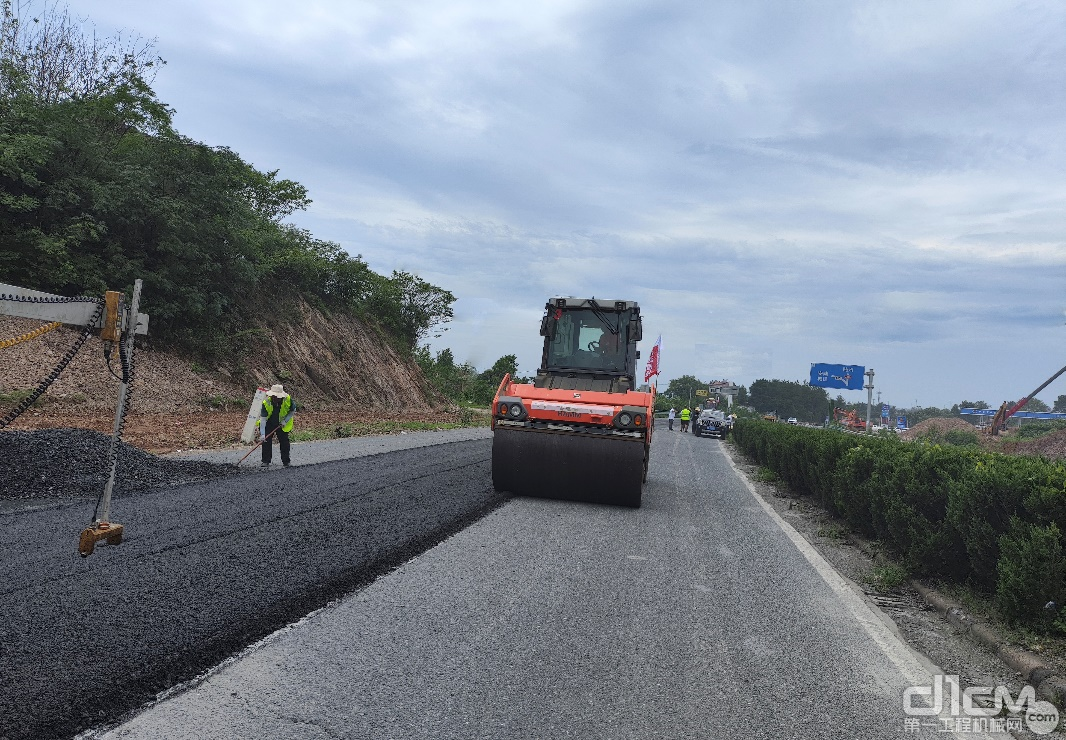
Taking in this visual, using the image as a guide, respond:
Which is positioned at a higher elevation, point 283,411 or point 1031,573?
point 283,411

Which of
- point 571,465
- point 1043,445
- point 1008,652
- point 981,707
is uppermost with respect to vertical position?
point 1043,445

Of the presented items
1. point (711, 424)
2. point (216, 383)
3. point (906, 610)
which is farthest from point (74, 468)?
point (711, 424)

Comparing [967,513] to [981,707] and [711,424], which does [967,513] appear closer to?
[981,707]

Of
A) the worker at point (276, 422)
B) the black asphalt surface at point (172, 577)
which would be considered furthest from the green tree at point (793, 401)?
the black asphalt surface at point (172, 577)

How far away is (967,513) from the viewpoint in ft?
21.7

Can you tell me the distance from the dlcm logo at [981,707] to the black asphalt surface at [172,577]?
3.86 meters

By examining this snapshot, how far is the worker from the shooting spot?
46.3ft

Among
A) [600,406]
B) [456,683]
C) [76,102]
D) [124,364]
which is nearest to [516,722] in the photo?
[456,683]

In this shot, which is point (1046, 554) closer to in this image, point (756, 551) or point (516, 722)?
point (756, 551)

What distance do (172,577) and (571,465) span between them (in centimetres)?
597

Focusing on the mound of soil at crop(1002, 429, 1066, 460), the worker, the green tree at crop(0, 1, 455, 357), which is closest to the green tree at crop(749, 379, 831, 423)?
the mound of soil at crop(1002, 429, 1066, 460)

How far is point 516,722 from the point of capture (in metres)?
3.63

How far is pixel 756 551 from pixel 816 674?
151 inches

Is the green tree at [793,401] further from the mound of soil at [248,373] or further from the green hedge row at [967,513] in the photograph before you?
the green hedge row at [967,513]
